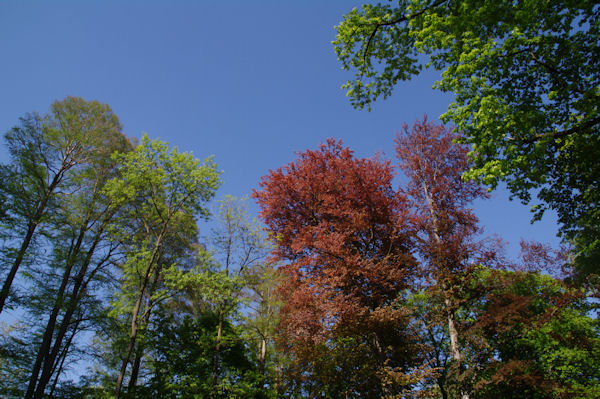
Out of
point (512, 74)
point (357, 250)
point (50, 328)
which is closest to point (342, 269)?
point (357, 250)

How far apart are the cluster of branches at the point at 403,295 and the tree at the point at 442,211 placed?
38 millimetres

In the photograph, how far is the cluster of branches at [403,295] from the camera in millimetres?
8922

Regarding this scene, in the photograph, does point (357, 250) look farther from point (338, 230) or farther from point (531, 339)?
point (531, 339)

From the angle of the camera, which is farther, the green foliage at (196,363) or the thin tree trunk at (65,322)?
the green foliage at (196,363)

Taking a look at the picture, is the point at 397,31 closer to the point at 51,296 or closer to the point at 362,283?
the point at 362,283

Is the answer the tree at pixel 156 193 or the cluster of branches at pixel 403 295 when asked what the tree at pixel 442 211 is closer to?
the cluster of branches at pixel 403 295

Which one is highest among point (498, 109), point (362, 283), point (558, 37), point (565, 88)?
point (558, 37)

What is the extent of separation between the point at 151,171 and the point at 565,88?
38.8 ft

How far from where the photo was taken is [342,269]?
9.52 metres

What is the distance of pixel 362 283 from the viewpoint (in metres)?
10.2

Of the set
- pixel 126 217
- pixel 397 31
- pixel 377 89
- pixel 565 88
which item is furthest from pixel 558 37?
pixel 126 217

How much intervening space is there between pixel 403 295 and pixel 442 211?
3.21m

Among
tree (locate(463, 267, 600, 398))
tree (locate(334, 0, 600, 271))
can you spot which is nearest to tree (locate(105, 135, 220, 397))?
tree (locate(334, 0, 600, 271))

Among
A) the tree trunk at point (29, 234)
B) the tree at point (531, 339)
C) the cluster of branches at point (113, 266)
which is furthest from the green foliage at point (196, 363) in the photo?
the tree at point (531, 339)
